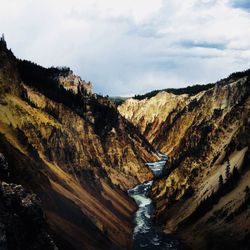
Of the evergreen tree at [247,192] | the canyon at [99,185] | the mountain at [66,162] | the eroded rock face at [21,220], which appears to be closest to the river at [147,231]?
the canyon at [99,185]

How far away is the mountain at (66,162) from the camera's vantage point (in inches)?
3253

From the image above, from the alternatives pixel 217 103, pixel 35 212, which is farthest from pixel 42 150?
pixel 217 103

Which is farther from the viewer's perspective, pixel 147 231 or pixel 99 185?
pixel 99 185

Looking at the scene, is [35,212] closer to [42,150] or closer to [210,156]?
[42,150]

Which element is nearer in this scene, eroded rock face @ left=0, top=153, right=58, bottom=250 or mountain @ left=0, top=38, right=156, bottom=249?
eroded rock face @ left=0, top=153, right=58, bottom=250

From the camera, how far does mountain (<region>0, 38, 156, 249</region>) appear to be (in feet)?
271

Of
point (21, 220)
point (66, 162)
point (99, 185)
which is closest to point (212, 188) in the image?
point (99, 185)

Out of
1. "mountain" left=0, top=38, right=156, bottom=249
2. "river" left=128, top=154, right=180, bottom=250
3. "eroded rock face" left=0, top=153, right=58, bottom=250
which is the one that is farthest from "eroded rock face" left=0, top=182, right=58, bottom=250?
"river" left=128, top=154, right=180, bottom=250

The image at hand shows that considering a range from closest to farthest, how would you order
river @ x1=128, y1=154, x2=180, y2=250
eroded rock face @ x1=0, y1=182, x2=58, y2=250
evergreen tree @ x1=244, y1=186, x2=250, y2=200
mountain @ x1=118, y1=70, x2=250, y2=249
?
eroded rock face @ x1=0, y1=182, x2=58, y2=250
mountain @ x1=118, y1=70, x2=250, y2=249
evergreen tree @ x1=244, y1=186, x2=250, y2=200
river @ x1=128, y1=154, x2=180, y2=250

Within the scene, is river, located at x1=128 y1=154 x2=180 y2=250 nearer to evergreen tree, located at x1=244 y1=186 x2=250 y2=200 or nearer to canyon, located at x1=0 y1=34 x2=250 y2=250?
canyon, located at x1=0 y1=34 x2=250 y2=250

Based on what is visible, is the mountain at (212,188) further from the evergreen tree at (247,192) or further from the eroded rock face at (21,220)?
the eroded rock face at (21,220)

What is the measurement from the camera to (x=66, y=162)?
126 meters

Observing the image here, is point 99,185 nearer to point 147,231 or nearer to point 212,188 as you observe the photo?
point 147,231

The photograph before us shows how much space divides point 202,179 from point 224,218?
87.2 ft
